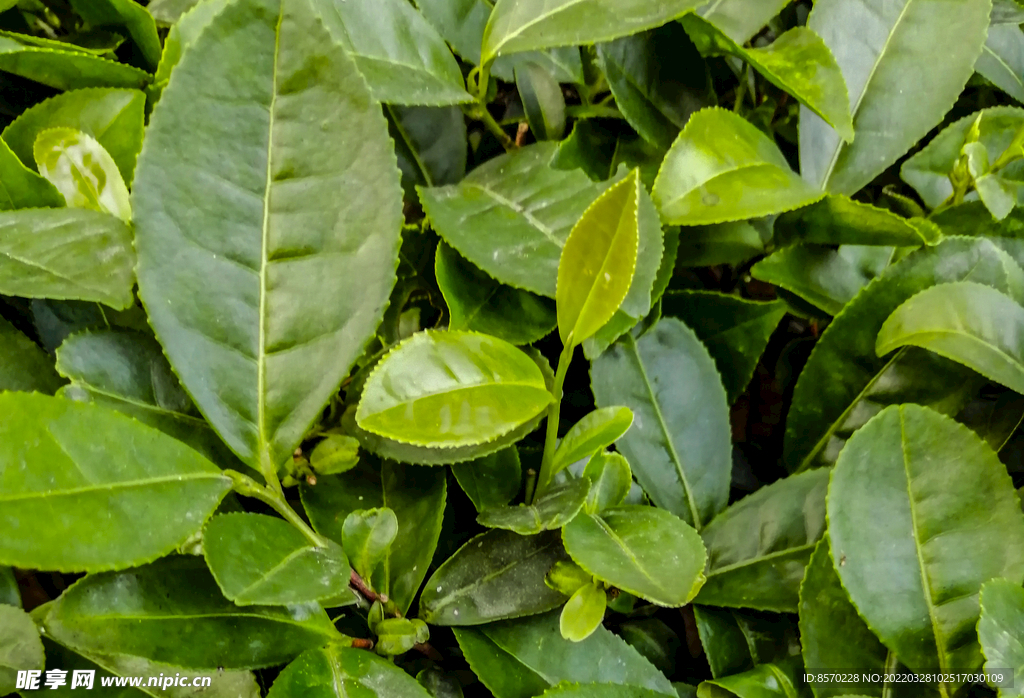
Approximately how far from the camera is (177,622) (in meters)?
0.40

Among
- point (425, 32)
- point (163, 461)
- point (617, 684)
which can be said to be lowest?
point (617, 684)

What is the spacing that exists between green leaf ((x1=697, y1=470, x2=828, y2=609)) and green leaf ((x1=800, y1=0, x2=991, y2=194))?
0.27 metres

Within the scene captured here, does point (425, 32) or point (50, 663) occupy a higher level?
point (425, 32)

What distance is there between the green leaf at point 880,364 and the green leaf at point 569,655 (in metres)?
0.23

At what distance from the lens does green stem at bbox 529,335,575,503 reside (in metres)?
0.41

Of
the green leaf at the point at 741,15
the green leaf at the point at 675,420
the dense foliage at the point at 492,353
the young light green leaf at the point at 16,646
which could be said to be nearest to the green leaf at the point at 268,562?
the dense foliage at the point at 492,353

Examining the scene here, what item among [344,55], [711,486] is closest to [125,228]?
[344,55]

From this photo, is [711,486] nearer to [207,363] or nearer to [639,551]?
[639,551]

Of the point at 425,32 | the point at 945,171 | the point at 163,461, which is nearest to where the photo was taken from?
the point at 163,461

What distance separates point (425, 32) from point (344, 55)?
123 mm

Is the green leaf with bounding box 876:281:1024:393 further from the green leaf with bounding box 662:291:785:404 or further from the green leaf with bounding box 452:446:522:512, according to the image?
the green leaf with bounding box 452:446:522:512

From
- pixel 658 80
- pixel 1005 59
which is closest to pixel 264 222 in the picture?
pixel 658 80

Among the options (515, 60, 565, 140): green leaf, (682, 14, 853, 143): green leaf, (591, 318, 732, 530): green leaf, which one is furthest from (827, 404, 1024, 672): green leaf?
(515, 60, 565, 140): green leaf

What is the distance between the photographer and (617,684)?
1.42ft
